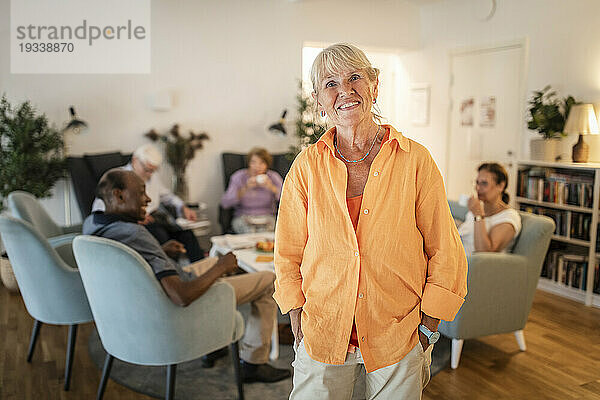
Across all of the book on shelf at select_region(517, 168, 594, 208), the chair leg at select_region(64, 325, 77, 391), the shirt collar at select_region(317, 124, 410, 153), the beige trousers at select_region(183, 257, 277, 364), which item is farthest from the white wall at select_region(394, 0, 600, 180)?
the chair leg at select_region(64, 325, 77, 391)

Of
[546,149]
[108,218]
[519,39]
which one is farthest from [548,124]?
[108,218]

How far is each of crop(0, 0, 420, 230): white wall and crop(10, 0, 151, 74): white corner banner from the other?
0.08 meters

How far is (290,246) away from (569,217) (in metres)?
3.62

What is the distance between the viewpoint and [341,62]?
1473 mm

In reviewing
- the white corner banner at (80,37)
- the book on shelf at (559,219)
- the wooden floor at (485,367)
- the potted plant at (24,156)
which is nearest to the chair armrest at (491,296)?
the wooden floor at (485,367)

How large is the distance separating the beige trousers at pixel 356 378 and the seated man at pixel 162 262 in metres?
0.99

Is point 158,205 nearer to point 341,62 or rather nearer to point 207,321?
point 207,321

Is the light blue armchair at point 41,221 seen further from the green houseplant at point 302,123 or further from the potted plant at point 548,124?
the potted plant at point 548,124

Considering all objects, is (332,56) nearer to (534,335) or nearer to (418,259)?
(418,259)

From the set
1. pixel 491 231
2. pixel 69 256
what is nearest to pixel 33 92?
pixel 69 256

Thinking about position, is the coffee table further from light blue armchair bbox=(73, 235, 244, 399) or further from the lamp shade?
the lamp shade

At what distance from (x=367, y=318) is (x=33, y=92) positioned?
451cm

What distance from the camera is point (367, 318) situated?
1.51m

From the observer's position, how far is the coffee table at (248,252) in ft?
10.8
